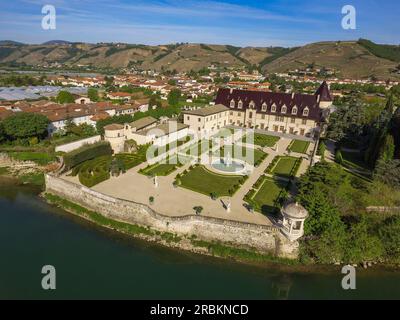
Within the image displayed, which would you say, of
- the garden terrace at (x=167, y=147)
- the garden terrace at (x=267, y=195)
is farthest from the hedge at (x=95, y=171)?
the garden terrace at (x=267, y=195)

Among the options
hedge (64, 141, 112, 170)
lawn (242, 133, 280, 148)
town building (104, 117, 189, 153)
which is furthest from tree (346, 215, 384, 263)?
hedge (64, 141, 112, 170)

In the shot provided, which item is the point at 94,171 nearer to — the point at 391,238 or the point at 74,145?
the point at 74,145

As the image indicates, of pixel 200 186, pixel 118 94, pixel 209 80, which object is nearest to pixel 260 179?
pixel 200 186

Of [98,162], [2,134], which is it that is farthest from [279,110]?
[2,134]

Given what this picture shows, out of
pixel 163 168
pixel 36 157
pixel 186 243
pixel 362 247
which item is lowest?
pixel 186 243

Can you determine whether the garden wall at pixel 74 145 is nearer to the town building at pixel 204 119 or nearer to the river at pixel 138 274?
the town building at pixel 204 119
